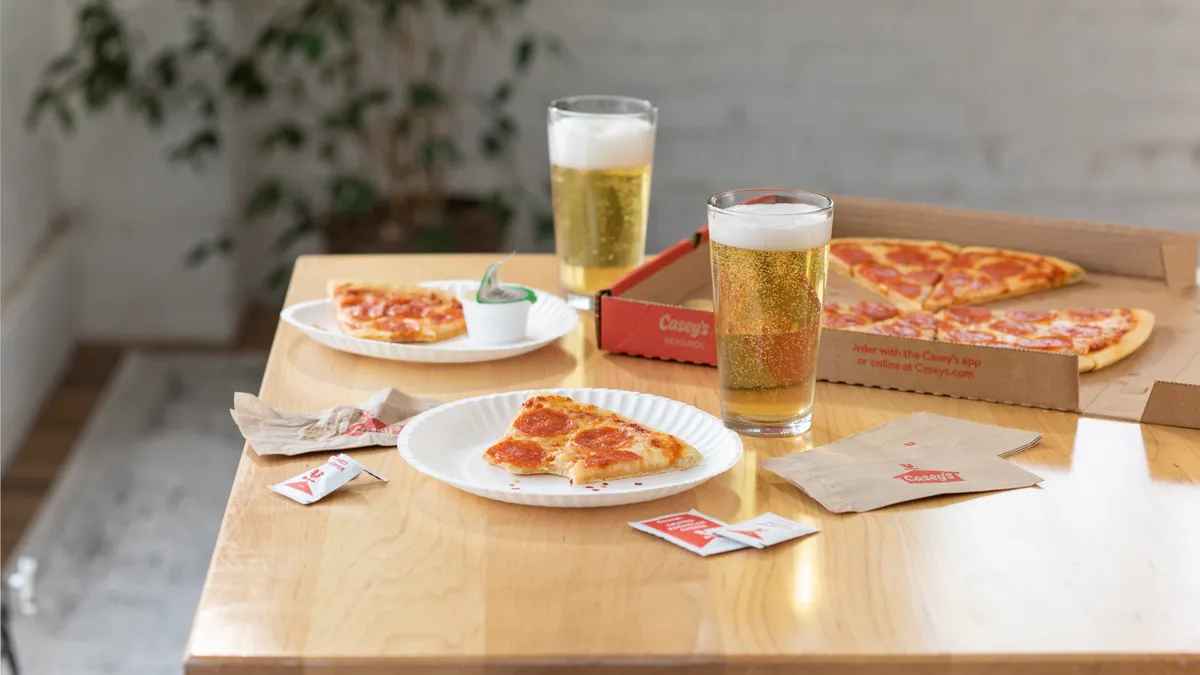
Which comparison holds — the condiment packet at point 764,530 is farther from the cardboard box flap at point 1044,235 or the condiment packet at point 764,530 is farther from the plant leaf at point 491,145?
the plant leaf at point 491,145

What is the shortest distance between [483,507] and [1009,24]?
3032 millimetres

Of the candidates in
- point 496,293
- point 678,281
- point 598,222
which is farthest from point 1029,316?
point 496,293

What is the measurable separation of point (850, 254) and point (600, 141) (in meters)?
0.45

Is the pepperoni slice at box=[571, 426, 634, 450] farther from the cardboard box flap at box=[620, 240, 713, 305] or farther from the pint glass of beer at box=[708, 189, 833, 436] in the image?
the cardboard box flap at box=[620, 240, 713, 305]

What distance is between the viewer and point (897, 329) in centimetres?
148

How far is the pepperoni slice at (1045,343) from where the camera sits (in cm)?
143

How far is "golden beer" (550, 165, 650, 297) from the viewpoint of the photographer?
5.10 ft

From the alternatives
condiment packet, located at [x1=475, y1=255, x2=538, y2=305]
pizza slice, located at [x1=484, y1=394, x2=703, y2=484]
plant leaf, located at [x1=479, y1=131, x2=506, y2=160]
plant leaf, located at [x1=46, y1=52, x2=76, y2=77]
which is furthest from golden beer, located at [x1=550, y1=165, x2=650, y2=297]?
plant leaf, located at [x1=46, y1=52, x2=76, y2=77]

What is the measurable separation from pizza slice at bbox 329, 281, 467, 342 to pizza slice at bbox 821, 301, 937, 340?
1.44 feet

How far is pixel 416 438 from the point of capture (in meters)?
1.07

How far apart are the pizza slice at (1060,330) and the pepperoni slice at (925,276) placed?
5.6 inches

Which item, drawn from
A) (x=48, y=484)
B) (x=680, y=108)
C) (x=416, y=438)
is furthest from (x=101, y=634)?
(x=680, y=108)

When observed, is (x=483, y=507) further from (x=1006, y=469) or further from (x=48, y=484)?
(x=48, y=484)

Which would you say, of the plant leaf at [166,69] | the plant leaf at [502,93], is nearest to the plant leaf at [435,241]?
the plant leaf at [502,93]
